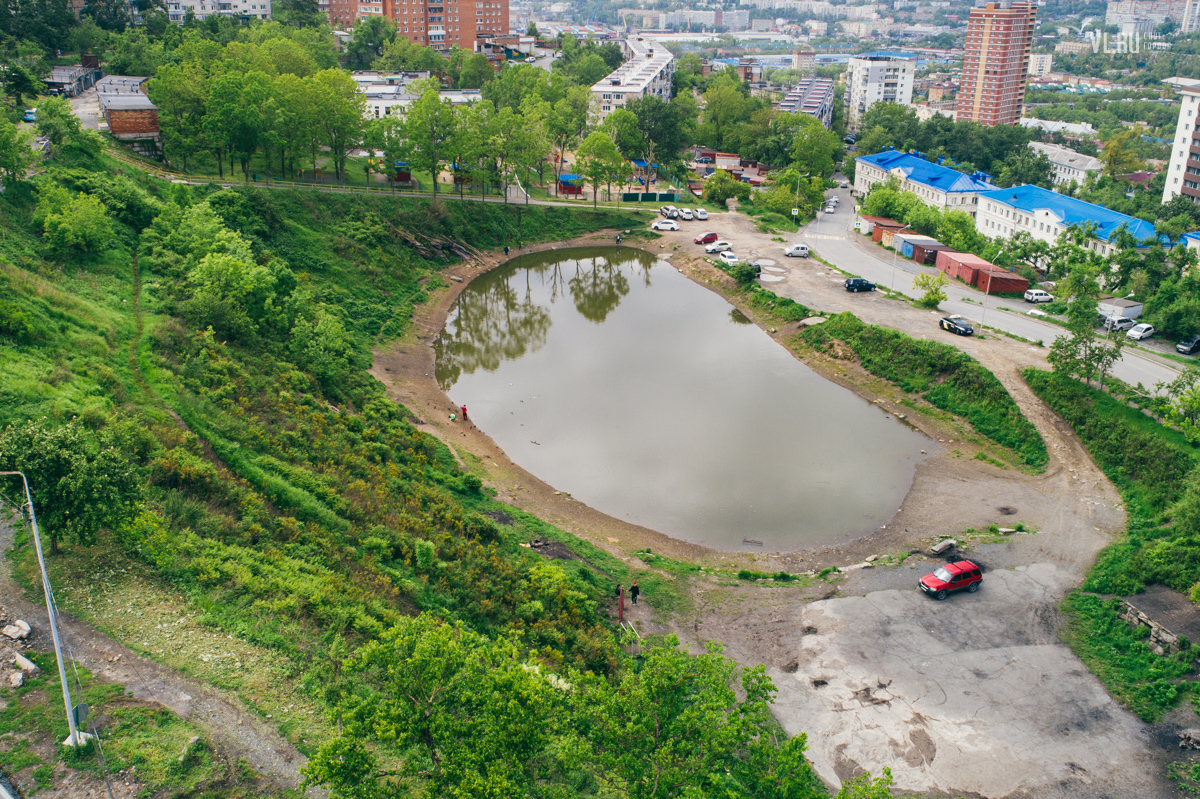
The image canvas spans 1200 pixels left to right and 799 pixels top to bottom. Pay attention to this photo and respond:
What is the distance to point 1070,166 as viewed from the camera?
340 ft

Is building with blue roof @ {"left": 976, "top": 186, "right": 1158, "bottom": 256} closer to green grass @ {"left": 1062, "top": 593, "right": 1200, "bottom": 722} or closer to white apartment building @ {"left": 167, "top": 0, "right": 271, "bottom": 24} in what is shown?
green grass @ {"left": 1062, "top": 593, "right": 1200, "bottom": 722}

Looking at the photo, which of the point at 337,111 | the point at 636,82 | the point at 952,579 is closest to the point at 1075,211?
the point at 952,579

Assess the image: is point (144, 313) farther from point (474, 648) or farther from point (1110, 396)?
point (1110, 396)

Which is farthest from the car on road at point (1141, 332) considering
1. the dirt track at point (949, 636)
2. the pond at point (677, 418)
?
the pond at point (677, 418)

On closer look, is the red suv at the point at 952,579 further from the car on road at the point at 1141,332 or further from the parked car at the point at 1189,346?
the car on road at the point at 1141,332

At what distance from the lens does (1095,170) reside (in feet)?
330

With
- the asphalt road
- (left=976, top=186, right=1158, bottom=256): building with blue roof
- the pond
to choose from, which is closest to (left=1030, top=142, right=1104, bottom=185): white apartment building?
(left=976, top=186, right=1158, bottom=256): building with blue roof

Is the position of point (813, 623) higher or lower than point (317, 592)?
lower

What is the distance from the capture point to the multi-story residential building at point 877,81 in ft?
525

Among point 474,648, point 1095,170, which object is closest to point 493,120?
point 474,648

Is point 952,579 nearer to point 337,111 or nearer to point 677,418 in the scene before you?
point 677,418

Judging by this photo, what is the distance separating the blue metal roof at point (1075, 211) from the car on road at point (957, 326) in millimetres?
19222

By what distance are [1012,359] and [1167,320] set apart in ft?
29.2

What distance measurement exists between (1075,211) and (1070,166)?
5838 centimetres
